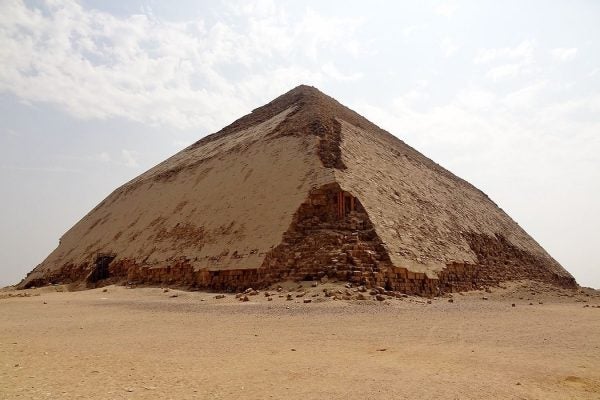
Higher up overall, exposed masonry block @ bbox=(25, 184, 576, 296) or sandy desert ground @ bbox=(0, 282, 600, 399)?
exposed masonry block @ bbox=(25, 184, 576, 296)

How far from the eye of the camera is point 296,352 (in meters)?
5.83

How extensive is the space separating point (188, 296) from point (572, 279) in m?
→ 24.9

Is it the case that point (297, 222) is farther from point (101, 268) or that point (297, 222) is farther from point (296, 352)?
point (101, 268)

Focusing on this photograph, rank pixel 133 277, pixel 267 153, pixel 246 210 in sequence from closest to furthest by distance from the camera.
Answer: pixel 246 210 < pixel 133 277 < pixel 267 153

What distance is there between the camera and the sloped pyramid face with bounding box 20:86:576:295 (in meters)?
13.5

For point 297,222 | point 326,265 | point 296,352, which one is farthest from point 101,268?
point 296,352

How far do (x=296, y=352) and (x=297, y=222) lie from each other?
8.47 metres

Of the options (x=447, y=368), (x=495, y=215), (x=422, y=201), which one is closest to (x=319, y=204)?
(x=422, y=201)

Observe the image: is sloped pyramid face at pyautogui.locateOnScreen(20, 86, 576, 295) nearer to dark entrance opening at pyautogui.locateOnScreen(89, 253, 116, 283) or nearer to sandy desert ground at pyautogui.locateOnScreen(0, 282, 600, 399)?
dark entrance opening at pyautogui.locateOnScreen(89, 253, 116, 283)

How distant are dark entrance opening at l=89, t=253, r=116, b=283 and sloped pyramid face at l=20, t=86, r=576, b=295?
0.19 feet

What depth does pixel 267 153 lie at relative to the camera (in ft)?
61.8

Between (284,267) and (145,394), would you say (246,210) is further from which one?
(145,394)

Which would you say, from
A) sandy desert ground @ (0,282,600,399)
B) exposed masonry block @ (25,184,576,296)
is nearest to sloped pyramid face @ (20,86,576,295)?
exposed masonry block @ (25,184,576,296)

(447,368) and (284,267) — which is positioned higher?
(284,267)
